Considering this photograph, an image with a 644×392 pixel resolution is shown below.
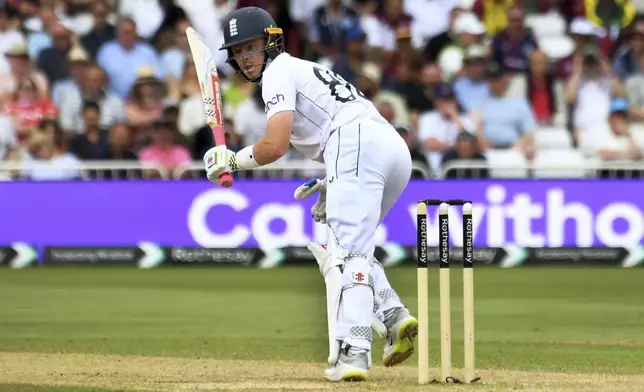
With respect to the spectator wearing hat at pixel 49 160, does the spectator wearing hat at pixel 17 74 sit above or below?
above

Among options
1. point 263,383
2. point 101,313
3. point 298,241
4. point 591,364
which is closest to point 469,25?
point 298,241

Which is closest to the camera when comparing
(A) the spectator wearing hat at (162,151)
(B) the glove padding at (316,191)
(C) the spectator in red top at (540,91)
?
(B) the glove padding at (316,191)

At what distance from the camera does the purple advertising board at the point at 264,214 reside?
53.2ft

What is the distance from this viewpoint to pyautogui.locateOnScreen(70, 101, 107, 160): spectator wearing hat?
17.2m

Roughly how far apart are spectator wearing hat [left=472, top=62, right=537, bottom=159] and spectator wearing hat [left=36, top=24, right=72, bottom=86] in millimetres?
5200

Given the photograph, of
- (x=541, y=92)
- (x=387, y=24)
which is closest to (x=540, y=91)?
(x=541, y=92)

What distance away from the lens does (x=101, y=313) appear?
12500 millimetres

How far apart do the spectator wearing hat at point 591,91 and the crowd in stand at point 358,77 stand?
0.02 meters

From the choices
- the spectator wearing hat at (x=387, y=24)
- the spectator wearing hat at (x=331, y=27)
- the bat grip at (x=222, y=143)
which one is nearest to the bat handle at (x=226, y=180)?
the bat grip at (x=222, y=143)

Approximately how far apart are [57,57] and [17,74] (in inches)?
22.5

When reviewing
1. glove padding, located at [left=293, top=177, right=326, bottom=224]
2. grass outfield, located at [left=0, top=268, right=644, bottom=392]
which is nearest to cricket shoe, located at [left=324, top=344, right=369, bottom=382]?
grass outfield, located at [left=0, top=268, right=644, bottom=392]

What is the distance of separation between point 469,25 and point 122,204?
17.2 ft

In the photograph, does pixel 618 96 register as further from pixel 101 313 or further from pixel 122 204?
pixel 101 313

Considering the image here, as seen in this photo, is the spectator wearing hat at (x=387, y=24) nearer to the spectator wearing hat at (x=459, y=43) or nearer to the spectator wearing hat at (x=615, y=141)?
the spectator wearing hat at (x=459, y=43)
